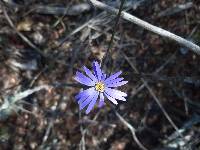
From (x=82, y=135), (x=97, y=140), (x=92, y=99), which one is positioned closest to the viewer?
(x=92, y=99)

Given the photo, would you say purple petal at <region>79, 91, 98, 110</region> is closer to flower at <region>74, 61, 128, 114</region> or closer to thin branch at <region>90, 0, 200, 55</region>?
flower at <region>74, 61, 128, 114</region>

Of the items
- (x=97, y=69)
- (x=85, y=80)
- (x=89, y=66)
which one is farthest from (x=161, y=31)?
(x=89, y=66)

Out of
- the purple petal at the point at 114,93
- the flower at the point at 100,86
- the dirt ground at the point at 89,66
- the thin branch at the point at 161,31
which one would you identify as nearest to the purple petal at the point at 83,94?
the flower at the point at 100,86

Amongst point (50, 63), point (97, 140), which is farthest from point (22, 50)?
point (97, 140)

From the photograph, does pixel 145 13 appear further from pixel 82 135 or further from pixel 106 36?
pixel 82 135

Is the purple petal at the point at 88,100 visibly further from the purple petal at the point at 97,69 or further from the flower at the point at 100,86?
the purple petal at the point at 97,69

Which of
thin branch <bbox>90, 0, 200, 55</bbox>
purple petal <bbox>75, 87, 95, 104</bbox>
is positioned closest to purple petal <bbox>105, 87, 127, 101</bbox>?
purple petal <bbox>75, 87, 95, 104</bbox>

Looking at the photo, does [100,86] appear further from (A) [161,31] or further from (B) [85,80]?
(A) [161,31]
